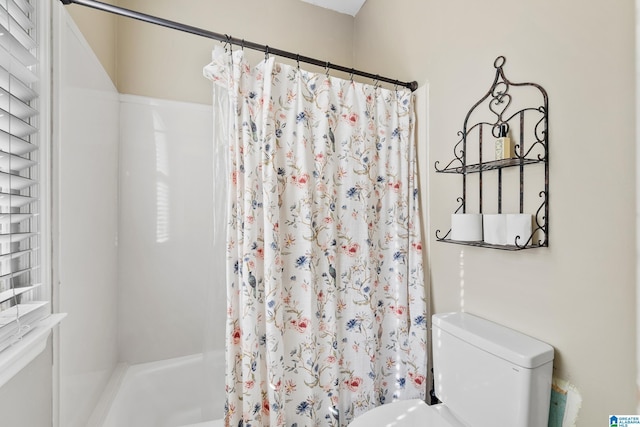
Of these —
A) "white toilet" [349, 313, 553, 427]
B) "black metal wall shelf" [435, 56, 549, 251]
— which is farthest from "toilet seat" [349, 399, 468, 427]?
"black metal wall shelf" [435, 56, 549, 251]

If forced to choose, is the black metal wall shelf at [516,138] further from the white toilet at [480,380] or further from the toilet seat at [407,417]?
the toilet seat at [407,417]

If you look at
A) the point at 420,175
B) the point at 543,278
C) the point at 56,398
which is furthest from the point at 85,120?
the point at 543,278

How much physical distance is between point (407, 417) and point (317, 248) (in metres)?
0.78

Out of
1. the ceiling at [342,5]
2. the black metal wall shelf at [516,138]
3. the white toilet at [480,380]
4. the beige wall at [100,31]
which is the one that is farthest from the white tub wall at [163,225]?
the black metal wall shelf at [516,138]

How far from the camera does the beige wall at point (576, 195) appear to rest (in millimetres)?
789

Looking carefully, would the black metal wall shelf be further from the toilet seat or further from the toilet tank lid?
the toilet seat

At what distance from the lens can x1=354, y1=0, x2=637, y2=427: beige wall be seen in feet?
2.59

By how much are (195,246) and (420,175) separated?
5.05 ft

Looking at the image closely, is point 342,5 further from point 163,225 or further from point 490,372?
point 490,372

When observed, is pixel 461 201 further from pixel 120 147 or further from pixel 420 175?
pixel 120 147

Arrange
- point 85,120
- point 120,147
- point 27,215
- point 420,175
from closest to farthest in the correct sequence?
point 27,215 → point 85,120 → point 420,175 → point 120,147

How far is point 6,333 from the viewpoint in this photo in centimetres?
73

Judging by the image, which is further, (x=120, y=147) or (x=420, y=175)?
(x=120, y=147)

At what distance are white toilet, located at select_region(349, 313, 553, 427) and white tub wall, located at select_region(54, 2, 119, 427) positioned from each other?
119cm
